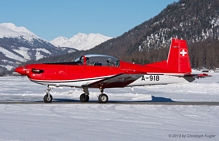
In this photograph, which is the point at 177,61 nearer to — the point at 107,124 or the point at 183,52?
the point at 183,52

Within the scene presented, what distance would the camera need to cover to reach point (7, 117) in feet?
34.8

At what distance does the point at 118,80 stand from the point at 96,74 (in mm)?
929

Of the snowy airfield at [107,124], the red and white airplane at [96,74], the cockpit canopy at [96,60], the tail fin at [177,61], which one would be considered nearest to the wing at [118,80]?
the red and white airplane at [96,74]

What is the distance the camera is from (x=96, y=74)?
50.1ft

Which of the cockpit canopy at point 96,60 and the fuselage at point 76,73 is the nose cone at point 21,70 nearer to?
the fuselage at point 76,73

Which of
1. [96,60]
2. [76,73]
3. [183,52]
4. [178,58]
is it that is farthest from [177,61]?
[76,73]

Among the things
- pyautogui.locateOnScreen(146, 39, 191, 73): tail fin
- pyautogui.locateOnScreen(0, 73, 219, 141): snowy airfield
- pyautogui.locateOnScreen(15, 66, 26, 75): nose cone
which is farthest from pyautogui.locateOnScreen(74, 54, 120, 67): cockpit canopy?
pyautogui.locateOnScreen(0, 73, 219, 141): snowy airfield

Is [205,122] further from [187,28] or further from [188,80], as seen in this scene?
[187,28]

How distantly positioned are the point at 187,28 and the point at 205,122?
6996 inches

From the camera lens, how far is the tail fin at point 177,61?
16859 millimetres

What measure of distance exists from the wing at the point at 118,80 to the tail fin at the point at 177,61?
4.80 ft

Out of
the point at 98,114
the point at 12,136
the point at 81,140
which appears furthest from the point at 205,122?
the point at 12,136

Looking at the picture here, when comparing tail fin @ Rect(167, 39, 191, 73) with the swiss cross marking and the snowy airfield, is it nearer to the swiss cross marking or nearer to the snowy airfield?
the swiss cross marking

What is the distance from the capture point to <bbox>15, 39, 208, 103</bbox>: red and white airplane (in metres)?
14.8
